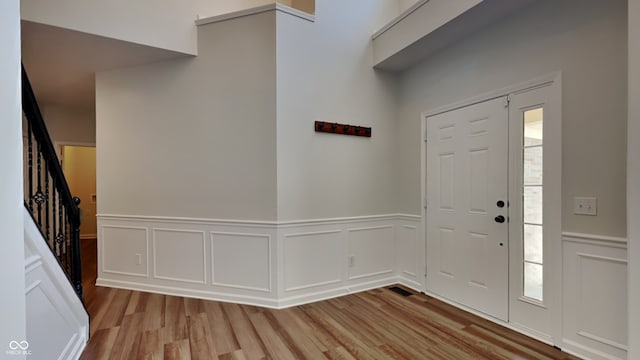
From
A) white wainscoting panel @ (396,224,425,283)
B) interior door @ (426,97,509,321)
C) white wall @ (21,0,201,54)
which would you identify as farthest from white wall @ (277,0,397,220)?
white wall @ (21,0,201,54)

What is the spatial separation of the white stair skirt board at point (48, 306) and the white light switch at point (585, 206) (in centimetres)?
346

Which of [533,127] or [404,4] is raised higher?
[404,4]

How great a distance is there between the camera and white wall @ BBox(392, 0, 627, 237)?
1993 mm

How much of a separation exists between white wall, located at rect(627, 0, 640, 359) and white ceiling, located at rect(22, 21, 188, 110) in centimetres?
366

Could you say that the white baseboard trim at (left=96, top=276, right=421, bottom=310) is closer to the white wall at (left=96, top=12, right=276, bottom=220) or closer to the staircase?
the white wall at (left=96, top=12, right=276, bottom=220)

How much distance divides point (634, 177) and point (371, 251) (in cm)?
243

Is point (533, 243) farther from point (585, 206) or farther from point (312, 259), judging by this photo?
point (312, 259)

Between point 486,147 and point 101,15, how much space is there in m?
3.80

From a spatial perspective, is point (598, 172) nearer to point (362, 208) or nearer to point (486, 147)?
point (486, 147)

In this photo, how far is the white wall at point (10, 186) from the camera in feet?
2.59

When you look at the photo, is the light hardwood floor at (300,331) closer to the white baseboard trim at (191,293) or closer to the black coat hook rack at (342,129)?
the white baseboard trim at (191,293)

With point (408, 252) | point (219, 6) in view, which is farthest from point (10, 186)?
point (408, 252)

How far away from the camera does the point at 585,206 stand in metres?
2.15

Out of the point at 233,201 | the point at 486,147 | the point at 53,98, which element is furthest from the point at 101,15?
the point at 486,147
